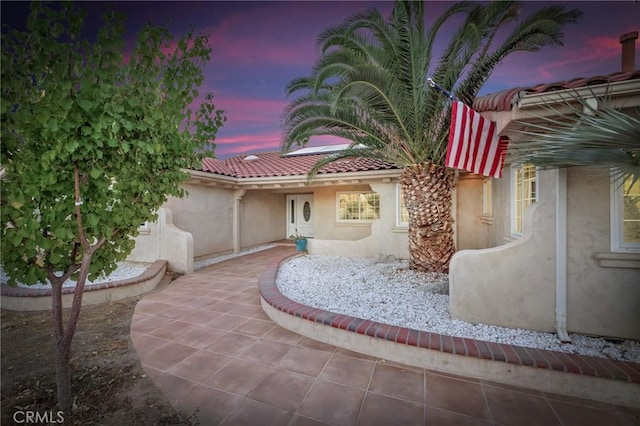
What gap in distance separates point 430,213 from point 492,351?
12.1ft

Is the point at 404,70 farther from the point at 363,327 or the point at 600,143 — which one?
the point at 363,327

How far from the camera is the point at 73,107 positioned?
2.27 metres

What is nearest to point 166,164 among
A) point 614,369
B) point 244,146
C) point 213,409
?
point 213,409

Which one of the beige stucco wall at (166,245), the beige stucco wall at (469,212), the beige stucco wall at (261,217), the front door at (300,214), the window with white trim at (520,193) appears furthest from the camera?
the front door at (300,214)

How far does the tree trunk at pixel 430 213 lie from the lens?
6344 mm

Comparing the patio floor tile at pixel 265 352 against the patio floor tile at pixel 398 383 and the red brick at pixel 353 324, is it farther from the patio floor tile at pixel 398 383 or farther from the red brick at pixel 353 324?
the patio floor tile at pixel 398 383

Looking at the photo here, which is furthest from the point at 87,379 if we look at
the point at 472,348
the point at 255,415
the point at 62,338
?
the point at 472,348

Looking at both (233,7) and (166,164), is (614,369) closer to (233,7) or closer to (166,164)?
(166,164)

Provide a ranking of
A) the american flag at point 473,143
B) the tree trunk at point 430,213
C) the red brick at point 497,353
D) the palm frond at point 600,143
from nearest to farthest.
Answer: the palm frond at point 600,143, the red brick at point 497,353, the american flag at point 473,143, the tree trunk at point 430,213

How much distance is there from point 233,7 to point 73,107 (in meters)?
5.02

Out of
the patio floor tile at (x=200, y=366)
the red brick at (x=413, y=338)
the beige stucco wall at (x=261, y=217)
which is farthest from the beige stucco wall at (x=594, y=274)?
the beige stucco wall at (x=261, y=217)

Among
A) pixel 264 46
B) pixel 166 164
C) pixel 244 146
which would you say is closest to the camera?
pixel 166 164

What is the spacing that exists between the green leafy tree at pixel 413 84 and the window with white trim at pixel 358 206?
4734 mm

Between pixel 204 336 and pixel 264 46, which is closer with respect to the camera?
pixel 204 336
